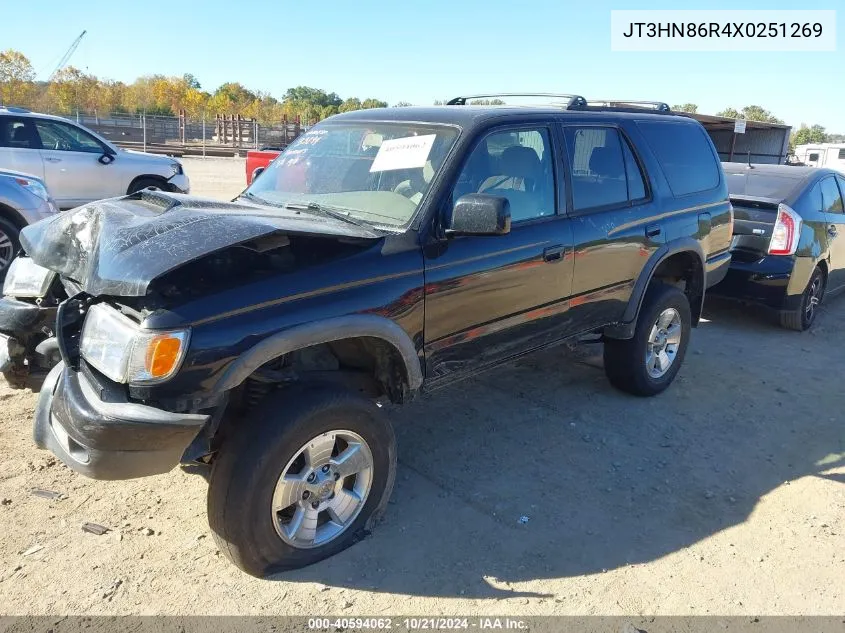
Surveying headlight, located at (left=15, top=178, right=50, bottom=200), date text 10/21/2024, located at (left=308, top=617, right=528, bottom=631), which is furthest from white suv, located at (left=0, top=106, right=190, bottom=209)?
date text 10/21/2024, located at (left=308, top=617, right=528, bottom=631)

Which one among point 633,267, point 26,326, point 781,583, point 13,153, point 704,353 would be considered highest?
point 13,153

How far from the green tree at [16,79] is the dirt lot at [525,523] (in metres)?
71.9

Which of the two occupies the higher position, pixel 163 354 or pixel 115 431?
pixel 163 354

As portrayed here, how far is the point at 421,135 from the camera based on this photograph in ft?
12.2

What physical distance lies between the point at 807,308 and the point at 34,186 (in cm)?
837

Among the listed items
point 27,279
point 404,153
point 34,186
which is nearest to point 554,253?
point 404,153

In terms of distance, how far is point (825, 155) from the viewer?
28.3m

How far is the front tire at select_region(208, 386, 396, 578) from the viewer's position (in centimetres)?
276

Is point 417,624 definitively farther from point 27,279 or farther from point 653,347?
point 653,347

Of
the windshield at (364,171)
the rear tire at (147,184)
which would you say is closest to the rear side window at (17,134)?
the rear tire at (147,184)

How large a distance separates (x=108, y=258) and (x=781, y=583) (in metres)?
3.24

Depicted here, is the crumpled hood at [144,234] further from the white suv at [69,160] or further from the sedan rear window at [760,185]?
the white suv at [69,160]

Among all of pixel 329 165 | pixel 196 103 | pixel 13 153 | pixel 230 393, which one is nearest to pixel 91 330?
pixel 230 393

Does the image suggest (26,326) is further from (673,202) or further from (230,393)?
(673,202)
